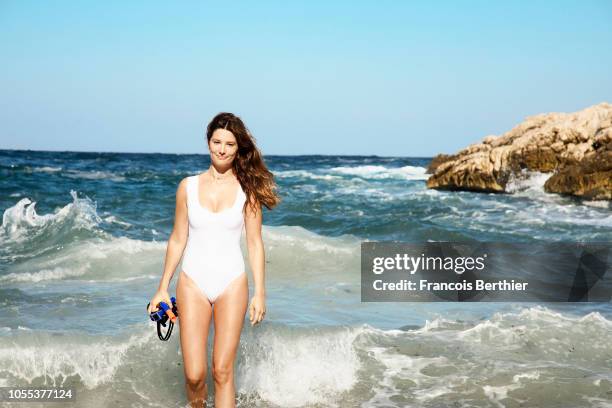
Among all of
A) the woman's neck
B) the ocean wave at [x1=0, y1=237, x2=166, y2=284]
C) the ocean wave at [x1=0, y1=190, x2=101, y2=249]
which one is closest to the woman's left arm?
the woman's neck

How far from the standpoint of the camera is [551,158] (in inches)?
1075

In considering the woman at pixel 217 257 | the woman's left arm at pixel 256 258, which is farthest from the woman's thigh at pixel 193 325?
the woman's left arm at pixel 256 258

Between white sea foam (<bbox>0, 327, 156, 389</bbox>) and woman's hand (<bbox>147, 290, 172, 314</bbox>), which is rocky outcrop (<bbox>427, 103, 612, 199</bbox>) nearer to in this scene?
white sea foam (<bbox>0, 327, 156, 389</bbox>)

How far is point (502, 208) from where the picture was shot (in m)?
22.7

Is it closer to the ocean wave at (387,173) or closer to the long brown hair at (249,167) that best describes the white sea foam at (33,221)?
the long brown hair at (249,167)

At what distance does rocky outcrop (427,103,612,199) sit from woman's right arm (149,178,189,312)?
21274mm

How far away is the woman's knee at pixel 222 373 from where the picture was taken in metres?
4.36

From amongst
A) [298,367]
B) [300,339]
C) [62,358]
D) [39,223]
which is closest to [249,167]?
[298,367]

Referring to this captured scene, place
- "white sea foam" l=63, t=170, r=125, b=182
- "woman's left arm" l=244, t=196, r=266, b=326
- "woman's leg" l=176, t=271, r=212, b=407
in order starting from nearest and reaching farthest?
"woman's leg" l=176, t=271, r=212, b=407
"woman's left arm" l=244, t=196, r=266, b=326
"white sea foam" l=63, t=170, r=125, b=182

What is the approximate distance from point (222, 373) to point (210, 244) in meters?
0.83

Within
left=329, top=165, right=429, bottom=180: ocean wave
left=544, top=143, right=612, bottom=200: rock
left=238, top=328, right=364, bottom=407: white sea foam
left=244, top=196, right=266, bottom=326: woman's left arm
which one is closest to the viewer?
left=244, top=196, right=266, bottom=326: woman's left arm

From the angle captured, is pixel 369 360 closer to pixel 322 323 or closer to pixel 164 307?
pixel 322 323

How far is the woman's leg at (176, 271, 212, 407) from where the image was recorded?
4352 millimetres

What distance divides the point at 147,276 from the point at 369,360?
16.6 ft
